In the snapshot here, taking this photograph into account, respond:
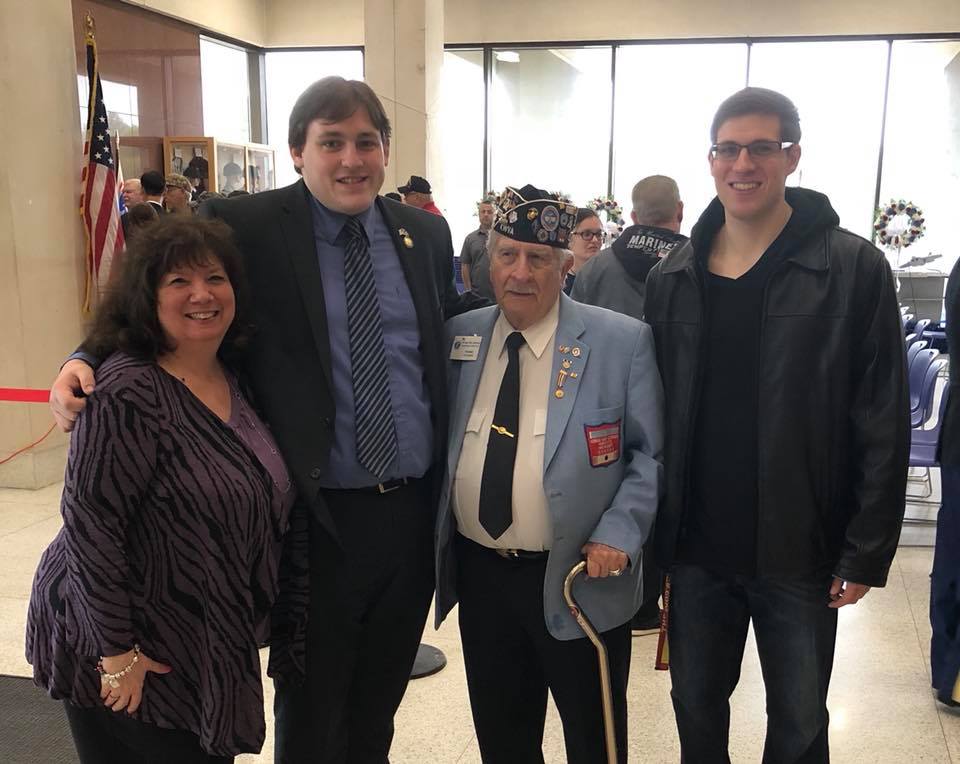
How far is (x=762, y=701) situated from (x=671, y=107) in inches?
428

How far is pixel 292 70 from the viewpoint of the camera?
1314cm

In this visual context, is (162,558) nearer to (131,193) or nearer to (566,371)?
(566,371)

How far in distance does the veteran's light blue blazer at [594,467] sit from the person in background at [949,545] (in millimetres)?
1387

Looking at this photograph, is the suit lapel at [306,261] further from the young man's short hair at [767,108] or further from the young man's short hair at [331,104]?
the young man's short hair at [767,108]

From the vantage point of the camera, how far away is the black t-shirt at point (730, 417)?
6.05 feet

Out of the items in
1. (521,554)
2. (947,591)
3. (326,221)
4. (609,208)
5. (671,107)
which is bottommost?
(947,591)

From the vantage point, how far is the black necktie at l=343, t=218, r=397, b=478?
6.27ft

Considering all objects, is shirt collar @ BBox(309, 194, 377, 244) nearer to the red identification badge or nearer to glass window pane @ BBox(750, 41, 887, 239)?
the red identification badge

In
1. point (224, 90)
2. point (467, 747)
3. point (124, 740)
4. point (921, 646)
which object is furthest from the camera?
point (224, 90)

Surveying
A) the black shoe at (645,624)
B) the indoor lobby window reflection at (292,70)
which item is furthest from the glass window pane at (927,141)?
the black shoe at (645,624)

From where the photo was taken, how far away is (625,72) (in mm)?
12375

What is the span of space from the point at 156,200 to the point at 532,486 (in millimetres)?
5729

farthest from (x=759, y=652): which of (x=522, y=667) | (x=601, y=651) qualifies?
(x=522, y=667)

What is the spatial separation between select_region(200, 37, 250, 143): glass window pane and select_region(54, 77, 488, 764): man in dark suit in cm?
1053
